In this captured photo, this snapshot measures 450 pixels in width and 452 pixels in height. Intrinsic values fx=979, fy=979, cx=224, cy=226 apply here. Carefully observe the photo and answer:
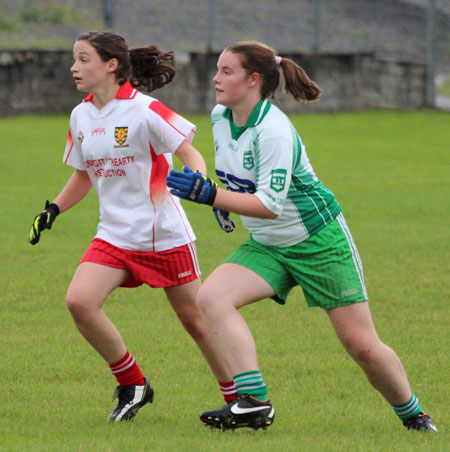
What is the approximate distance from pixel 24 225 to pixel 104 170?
6.74 meters

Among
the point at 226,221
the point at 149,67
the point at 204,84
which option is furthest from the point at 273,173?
the point at 204,84

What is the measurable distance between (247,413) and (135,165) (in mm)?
1404

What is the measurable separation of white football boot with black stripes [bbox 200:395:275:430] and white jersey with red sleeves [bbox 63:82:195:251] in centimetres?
99

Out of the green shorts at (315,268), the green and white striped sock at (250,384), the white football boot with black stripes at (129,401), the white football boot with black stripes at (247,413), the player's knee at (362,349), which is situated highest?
the green shorts at (315,268)

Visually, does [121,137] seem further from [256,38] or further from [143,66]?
[256,38]

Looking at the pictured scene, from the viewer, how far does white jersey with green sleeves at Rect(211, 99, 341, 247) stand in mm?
4445

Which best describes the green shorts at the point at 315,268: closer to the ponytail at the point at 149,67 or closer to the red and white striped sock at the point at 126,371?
the red and white striped sock at the point at 126,371

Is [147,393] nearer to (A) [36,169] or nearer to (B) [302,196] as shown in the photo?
(B) [302,196]

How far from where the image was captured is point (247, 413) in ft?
14.7

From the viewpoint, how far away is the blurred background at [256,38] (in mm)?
21328

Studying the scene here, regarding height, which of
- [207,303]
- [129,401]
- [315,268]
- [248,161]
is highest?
[248,161]

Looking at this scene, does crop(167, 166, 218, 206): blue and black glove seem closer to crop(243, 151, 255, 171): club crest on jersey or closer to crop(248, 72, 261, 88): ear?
crop(243, 151, 255, 171): club crest on jersey

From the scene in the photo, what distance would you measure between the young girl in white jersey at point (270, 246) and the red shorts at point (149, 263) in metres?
0.46

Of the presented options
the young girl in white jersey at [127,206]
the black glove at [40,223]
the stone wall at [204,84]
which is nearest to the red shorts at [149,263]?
the young girl in white jersey at [127,206]
